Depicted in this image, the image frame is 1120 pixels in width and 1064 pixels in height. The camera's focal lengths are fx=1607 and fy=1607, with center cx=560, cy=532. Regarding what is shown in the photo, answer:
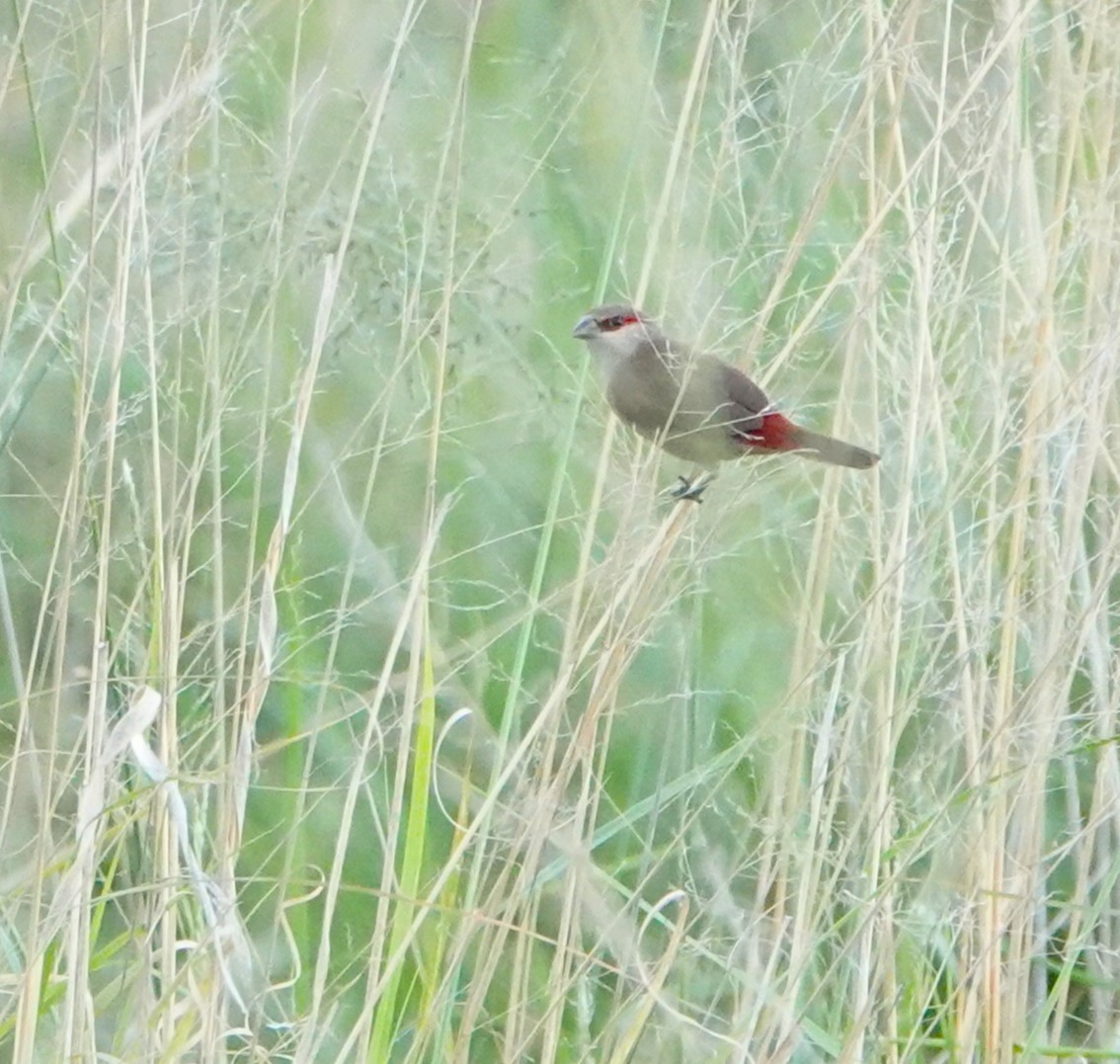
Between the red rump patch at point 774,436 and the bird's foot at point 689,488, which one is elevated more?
the red rump patch at point 774,436

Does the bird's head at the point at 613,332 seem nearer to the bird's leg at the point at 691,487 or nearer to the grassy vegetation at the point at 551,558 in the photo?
the grassy vegetation at the point at 551,558

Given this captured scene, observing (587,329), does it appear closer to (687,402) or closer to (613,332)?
(613,332)

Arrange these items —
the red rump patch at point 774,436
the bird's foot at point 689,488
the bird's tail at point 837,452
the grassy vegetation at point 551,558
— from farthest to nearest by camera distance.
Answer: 1. the red rump patch at point 774,436
2. the bird's foot at point 689,488
3. the bird's tail at point 837,452
4. the grassy vegetation at point 551,558

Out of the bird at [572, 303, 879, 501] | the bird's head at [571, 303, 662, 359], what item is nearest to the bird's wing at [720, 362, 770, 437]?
the bird at [572, 303, 879, 501]

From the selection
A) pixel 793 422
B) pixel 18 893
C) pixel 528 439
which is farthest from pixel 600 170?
pixel 18 893

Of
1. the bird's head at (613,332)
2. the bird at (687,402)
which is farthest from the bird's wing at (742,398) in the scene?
the bird's head at (613,332)

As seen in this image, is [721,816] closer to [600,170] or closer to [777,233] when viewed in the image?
[777,233]

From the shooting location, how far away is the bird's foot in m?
1.98

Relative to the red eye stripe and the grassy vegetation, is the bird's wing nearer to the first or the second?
the grassy vegetation

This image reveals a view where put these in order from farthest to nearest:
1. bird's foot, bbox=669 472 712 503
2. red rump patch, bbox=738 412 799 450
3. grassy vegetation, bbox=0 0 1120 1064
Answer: red rump patch, bbox=738 412 799 450 < bird's foot, bbox=669 472 712 503 < grassy vegetation, bbox=0 0 1120 1064

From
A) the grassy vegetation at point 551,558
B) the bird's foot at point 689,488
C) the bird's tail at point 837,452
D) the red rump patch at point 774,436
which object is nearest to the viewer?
the grassy vegetation at point 551,558

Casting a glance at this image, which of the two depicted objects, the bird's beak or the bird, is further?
the bird's beak

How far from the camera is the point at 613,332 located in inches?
89.1

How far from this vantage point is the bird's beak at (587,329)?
2.23m
